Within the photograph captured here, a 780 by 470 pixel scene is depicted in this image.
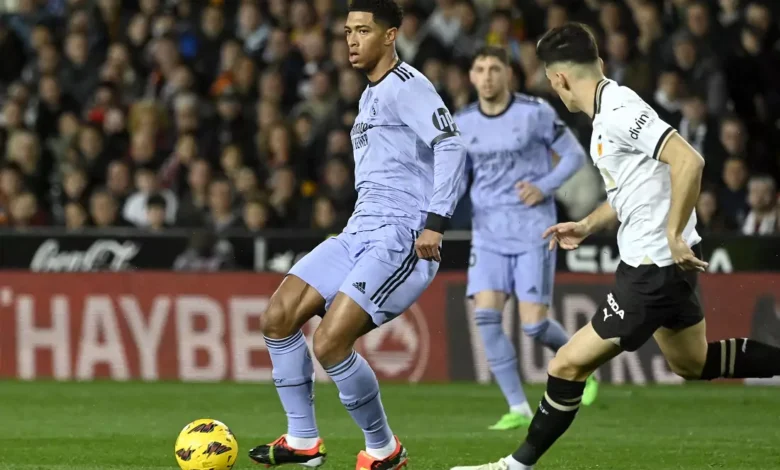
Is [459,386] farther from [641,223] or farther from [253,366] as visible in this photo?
[641,223]

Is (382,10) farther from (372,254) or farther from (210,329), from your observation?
(210,329)

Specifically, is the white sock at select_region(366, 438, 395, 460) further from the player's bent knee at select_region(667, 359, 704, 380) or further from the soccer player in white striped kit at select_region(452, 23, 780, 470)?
the player's bent knee at select_region(667, 359, 704, 380)

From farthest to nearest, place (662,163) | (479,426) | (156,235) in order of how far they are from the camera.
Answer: (156,235), (479,426), (662,163)

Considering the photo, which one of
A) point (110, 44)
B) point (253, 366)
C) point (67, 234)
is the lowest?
point (253, 366)

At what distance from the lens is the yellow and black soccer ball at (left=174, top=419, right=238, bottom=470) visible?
278 inches

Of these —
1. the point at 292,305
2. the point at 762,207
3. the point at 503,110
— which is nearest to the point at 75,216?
the point at 503,110

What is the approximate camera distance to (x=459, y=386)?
42.8 feet

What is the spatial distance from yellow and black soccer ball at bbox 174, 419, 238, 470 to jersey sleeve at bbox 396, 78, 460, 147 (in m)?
1.79

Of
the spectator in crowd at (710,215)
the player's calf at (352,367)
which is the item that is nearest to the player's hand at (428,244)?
the player's calf at (352,367)

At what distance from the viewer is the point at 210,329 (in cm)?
1359

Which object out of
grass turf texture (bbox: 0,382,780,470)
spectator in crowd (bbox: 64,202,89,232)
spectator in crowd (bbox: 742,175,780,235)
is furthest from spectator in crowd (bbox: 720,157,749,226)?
spectator in crowd (bbox: 64,202,89,232)

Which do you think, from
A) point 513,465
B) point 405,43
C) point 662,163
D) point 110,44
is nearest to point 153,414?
point 513,465

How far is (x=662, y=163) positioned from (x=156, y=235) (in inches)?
329

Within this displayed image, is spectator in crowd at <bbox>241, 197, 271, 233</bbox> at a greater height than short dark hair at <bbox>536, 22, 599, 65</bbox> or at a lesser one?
lesser
